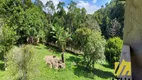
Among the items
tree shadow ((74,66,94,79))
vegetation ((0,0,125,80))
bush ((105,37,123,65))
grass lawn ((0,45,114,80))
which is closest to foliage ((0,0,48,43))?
vegetation ((0,0,125,80))

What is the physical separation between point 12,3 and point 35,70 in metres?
8.14

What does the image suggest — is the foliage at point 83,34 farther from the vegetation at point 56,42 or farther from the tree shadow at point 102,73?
the tree shadow at point 102,73

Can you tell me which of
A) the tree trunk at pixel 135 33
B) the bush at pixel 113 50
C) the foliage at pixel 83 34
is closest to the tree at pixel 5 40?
the foliage at pixel 83 34

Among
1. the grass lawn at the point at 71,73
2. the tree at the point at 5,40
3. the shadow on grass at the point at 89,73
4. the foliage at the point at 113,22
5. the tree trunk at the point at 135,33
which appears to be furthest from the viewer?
the foliage at the point at 113,22

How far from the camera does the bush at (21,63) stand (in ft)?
26.9

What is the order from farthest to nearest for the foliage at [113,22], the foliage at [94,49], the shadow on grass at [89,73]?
the foliage at [113,22] → the foliage at [94,49] → the shadow on grass at [89,73]

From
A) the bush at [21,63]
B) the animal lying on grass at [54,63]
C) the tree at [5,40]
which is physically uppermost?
the tree at [5,40]

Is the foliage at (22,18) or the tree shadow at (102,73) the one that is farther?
the foliage at (22,18)

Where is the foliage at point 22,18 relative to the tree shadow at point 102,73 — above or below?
above

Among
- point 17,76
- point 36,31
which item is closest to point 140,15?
point 17,76

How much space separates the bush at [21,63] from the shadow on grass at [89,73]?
4833 millimetres

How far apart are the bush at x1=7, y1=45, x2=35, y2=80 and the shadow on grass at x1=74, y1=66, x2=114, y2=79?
4.83m

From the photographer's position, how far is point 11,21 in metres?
14.6

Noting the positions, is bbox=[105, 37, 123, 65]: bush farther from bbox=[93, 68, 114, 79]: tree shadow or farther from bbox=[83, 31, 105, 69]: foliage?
bbox=[83, 31, 105, 69]: foliage
